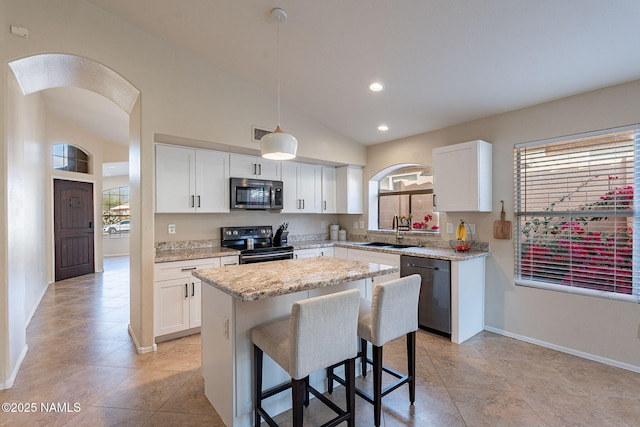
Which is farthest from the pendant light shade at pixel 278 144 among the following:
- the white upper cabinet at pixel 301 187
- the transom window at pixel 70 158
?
the transom window at pixel 70 158

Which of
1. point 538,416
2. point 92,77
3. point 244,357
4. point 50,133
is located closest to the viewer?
point 244,357

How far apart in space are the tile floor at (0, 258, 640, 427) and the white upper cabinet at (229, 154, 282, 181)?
2.06 meters

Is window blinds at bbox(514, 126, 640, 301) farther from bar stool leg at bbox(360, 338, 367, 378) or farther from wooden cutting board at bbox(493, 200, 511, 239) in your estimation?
bar stool leg at bbox(360, 338, 367, 378)

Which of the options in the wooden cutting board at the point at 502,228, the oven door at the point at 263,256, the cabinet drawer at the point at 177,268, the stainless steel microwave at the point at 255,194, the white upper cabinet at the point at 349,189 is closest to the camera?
the cabinet drawer at the point at 177,268

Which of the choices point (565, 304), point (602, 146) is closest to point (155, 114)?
point (602, 146)

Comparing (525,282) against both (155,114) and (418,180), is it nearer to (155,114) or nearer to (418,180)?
(418,180)

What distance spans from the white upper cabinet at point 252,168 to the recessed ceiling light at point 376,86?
1727 millimetres

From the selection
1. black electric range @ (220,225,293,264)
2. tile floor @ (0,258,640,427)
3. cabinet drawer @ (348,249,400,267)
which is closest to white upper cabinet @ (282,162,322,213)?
black electric range @ (220,225,293,264)

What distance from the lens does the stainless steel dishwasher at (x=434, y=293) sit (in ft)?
10.9

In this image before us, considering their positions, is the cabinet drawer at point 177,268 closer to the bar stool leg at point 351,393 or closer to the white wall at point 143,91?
the white wall at point 143,91

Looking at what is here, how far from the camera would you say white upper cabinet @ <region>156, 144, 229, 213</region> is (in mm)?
3459

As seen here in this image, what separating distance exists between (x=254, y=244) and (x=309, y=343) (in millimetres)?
2880

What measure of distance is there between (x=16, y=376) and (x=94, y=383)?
71 cm

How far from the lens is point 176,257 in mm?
3270
